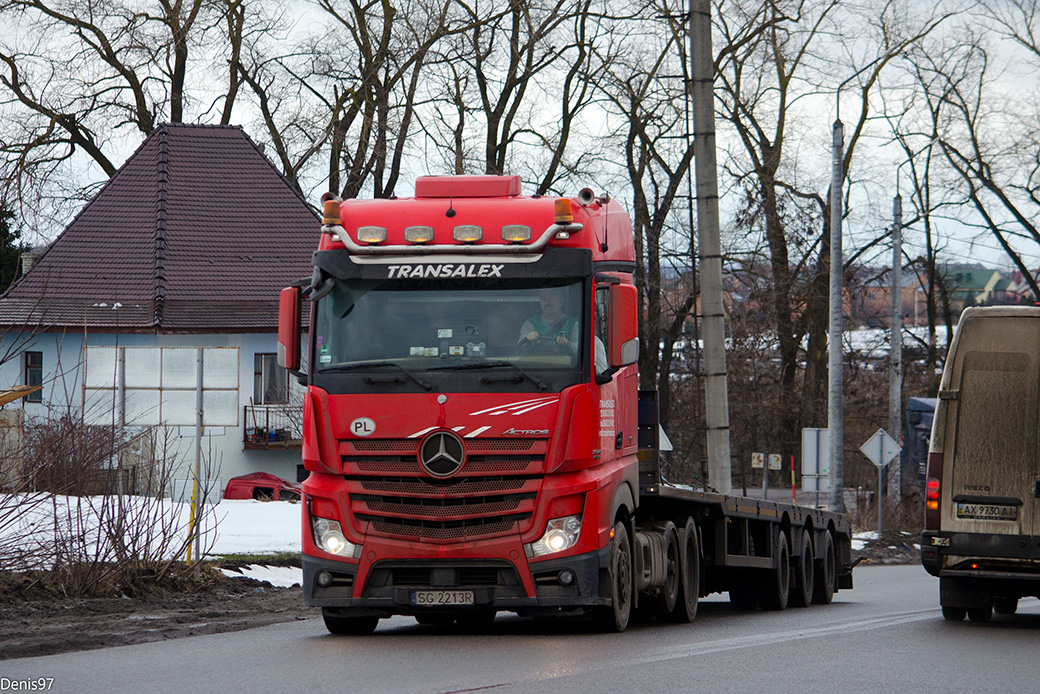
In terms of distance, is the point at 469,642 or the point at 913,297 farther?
the point at 913,297

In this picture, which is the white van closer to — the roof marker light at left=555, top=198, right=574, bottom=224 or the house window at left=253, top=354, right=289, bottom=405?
the roof marker light at left=555, top=198, right=574, bottom=224

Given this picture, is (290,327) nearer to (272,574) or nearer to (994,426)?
(994,426)

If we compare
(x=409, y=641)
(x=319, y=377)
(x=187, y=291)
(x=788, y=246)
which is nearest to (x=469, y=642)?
(x=409, y=641)

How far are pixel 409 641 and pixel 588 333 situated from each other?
2.71m

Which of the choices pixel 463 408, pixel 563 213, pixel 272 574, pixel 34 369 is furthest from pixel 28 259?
pixel 463 408

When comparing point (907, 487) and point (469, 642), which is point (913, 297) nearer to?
point (907, 487)

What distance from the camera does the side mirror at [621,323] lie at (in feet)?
36.8

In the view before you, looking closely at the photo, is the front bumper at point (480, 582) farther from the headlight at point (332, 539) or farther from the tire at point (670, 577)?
the tire at point (670, 577)

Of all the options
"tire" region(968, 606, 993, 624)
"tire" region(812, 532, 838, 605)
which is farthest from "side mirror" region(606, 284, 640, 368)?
"tire" region(812, 532, 838, 605)

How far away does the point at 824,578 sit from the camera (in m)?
18.5

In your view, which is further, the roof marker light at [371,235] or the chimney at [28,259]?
the chimney at [28,259]

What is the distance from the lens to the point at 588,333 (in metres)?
11.1

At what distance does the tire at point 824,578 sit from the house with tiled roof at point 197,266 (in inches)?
837

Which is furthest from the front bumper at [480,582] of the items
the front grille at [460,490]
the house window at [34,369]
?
the house window at [34,369]
